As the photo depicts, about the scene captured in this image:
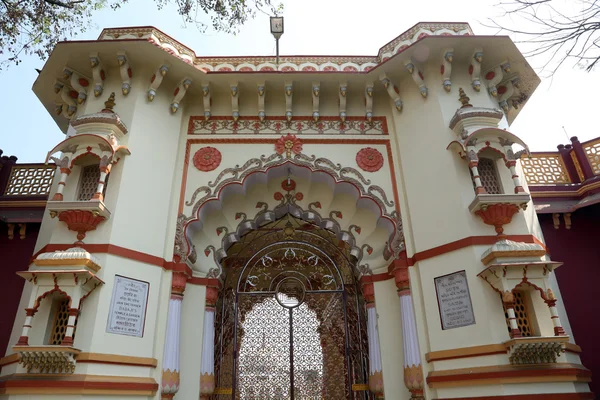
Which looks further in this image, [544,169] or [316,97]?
[544,169]

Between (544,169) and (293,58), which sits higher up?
(293,58)

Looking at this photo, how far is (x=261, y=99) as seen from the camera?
22.4 feet

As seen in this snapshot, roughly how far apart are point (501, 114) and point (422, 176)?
52.6 inches

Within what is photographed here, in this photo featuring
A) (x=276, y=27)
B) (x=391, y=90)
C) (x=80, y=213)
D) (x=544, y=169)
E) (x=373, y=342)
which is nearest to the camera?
(x=80, y=213)

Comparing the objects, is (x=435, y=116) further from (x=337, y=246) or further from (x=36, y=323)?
(x=36, y=323)

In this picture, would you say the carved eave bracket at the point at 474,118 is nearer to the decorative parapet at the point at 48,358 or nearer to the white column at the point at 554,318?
the white column at the point at 554,318

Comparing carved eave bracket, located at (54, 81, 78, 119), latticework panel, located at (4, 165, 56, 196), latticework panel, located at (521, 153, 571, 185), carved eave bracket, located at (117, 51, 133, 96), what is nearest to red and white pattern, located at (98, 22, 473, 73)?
carved eave bracket, located at (117, 51, 133, 96)

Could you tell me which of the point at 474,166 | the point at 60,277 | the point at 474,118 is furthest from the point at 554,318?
the point at 60,277

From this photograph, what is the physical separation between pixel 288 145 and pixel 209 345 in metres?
3.18

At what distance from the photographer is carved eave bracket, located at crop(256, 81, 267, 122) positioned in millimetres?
6746

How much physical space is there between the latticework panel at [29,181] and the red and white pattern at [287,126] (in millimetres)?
2772

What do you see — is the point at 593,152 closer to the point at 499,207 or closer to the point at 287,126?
the point at 499,207

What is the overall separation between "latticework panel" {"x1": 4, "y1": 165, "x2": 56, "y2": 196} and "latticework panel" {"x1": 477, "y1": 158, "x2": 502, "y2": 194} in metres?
6.87

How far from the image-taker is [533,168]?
7.15m
